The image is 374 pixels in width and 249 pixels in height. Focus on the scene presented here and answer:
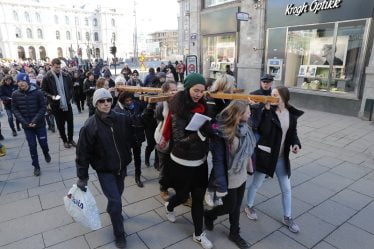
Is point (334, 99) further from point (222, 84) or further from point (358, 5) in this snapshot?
point (222, 84)

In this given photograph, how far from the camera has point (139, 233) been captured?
329 centimetres

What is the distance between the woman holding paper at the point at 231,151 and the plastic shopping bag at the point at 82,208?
4.41 ft

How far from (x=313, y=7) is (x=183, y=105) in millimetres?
9248

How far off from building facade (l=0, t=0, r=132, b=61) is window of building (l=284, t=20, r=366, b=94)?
64188 mm

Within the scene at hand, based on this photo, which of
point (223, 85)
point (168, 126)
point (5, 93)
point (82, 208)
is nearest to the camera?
point (82, 208)

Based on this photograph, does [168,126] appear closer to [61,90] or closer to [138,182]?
[138,182]

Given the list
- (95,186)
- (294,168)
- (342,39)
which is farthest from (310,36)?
(95,186)

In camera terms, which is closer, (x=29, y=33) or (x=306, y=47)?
(x=306, y=47)

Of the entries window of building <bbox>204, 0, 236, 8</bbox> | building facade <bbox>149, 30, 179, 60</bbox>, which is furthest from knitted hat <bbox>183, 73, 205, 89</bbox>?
building facade <bbox>149, 30, 179, 60</bbox>

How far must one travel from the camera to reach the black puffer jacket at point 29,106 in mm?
5039

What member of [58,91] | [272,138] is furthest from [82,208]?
[58,91]

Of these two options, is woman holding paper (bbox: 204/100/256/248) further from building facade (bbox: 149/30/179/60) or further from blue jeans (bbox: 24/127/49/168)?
building facade (bbox: 149/30/179/60)

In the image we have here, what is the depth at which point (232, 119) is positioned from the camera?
2.65 metres

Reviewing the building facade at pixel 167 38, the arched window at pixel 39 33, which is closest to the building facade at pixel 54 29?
the arched window at pixel 39 33
